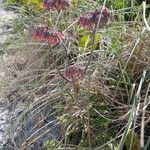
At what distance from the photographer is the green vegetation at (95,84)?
5.66 ft

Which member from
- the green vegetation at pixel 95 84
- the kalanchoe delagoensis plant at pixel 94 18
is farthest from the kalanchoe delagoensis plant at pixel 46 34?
the kalanchoe delagoensis plant at pixel 94 18

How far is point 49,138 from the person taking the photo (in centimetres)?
194

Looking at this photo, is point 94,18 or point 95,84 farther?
point 95,84

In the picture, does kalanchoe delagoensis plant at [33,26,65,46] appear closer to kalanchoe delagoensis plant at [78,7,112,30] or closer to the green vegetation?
the green vegetation

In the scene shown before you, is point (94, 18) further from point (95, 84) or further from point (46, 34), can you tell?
point (95, 84)

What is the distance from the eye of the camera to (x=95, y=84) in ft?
6.32

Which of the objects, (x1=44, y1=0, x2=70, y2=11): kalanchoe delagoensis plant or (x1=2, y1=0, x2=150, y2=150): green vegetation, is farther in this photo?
(x1=2, y1=0, x2=150, y2=150): green vegetation

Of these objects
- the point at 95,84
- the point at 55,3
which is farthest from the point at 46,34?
the point at 95,84

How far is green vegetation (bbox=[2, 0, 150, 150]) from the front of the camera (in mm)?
1726

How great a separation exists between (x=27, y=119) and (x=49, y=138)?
0.51 ft

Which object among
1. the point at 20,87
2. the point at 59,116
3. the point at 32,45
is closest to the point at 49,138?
the point at 59,116

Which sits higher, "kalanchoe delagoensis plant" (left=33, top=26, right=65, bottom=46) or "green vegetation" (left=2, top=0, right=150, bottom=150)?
"kalanchoe delagoensis plant" (left=33, top=26, right=65, bottom=46)

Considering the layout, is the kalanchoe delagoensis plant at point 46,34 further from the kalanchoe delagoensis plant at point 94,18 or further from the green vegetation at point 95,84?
the kalanchoe delagoensis plant at point 94,18

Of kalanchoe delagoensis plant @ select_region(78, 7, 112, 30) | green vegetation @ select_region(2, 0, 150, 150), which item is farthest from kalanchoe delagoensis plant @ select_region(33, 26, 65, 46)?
kalanchoe delagoensis plant @ select_region(78, 7, 112, 30)
